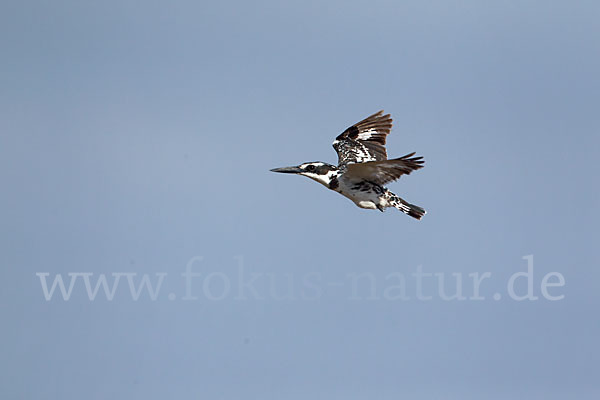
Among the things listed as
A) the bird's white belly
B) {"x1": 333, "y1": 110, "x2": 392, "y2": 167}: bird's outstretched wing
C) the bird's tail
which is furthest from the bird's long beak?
{"x1": 333, "y1": 110, "x2": 392, "y2": 167}: bird's outstretched wing

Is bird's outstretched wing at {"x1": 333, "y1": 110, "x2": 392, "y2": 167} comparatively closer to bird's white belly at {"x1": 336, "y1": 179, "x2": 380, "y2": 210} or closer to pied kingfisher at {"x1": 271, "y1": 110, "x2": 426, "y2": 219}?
pied kingfisher at {"x1": 271, "y1": 110, "x2": 426, "y2": 219}

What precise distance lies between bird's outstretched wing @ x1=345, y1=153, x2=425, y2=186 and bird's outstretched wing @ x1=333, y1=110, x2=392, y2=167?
2.79 meters

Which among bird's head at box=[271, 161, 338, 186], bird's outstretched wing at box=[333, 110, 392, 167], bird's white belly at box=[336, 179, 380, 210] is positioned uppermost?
bird's outstretched wing at box=[333, 110, 392, 167]

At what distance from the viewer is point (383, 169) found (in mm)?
15625

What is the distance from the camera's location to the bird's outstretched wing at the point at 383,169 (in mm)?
15164

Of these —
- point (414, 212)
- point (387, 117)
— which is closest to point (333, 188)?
point (414, 212)

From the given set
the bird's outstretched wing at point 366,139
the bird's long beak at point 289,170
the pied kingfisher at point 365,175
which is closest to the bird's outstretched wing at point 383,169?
the pied kingfisher at point 365,175

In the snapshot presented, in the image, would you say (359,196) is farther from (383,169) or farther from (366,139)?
(366,139)

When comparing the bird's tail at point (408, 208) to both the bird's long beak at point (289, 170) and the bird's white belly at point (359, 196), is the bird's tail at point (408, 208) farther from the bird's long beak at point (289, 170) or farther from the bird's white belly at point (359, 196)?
the bird's long beak at point (289, 170)

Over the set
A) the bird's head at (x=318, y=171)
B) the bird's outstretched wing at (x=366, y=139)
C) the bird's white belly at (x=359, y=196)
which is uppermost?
the bird's outstretched wing at (x=366, y=139)

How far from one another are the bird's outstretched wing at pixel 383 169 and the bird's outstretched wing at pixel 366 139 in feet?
9.16

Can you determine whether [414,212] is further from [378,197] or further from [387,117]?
[387,117]

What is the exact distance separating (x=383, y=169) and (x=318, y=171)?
57.9 inches

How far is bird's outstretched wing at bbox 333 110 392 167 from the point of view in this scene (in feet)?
62.2
